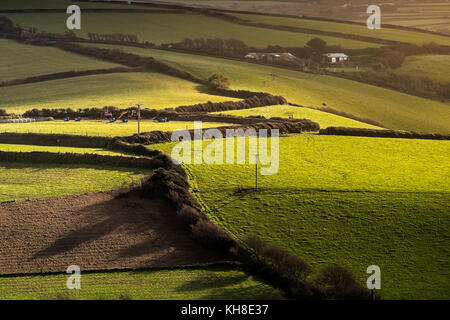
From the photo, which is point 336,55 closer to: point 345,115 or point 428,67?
point 428,67

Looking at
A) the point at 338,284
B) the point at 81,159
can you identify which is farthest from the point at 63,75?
the point at 338,284

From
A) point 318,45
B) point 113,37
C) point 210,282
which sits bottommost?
point 210,282

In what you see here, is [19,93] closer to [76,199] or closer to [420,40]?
[76,199]

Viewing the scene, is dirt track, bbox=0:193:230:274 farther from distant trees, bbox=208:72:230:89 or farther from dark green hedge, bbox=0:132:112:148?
distant trees, bbox=208:72:230:89

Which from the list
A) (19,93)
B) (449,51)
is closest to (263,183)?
(19,93)

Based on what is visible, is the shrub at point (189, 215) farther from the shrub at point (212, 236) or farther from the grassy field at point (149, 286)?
the grassy field at point (149, 286)

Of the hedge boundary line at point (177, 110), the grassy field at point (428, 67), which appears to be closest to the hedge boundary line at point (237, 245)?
the hedge boundary line at point (177, 110)
